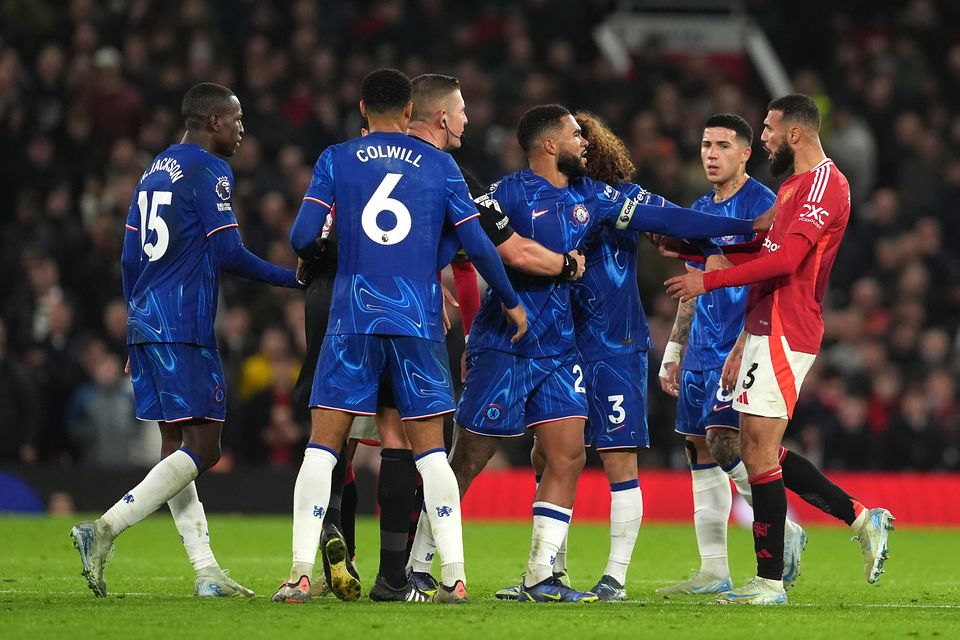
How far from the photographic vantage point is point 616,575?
846 centimetres

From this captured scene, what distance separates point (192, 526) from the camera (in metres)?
8.48

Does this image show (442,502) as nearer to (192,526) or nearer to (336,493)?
(336,493)

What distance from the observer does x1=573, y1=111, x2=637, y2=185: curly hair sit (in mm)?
8773

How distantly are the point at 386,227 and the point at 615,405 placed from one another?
1.84 metres

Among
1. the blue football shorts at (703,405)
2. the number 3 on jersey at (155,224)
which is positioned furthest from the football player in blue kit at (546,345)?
the number 3 on jersey at (155,224)

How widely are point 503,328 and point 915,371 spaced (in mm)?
10445

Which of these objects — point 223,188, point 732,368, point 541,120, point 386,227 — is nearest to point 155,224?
point 223,188

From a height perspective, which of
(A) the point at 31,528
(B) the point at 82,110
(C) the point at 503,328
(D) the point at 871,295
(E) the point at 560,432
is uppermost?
(B) the point at 82,110

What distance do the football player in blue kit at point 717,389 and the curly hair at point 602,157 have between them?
26.9 inches

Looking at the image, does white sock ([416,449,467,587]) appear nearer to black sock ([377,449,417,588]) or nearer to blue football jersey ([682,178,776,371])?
black sock ([377,449,417,588])

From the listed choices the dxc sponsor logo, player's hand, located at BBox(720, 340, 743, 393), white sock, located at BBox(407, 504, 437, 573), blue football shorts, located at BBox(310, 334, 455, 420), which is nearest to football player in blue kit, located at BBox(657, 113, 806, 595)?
player's hand, located at BBox(720, 340, 743, 393)

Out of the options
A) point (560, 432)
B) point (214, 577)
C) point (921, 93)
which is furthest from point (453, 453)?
point (921, 93)

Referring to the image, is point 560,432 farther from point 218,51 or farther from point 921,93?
point 921,93

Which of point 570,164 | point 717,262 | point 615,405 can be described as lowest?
point 615,405
